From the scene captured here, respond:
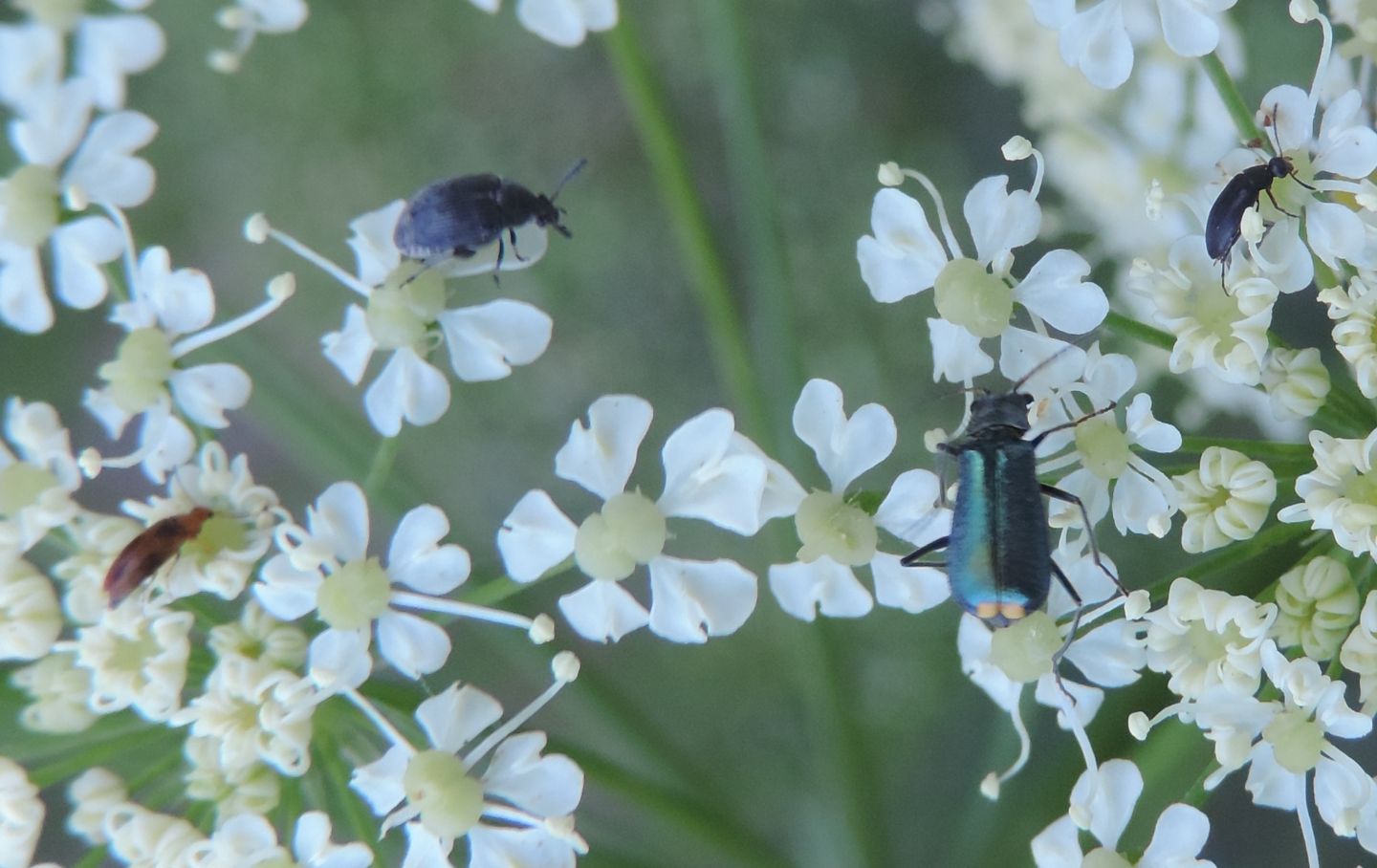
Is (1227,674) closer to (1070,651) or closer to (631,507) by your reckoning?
(1070,651)

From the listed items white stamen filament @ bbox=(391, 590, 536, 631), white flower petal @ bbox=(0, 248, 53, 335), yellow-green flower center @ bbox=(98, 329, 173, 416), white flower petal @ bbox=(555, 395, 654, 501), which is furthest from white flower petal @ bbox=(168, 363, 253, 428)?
white flower petal @ bbox=(555, 395, 654, 501)

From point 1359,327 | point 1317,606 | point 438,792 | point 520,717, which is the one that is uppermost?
point 1359,327

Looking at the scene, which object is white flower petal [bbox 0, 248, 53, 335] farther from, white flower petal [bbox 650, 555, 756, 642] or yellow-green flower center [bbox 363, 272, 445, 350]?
white flower petal [bbox 650, 555, 756, 642]

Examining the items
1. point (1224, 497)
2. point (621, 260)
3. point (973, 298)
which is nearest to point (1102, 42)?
point (973, 298)

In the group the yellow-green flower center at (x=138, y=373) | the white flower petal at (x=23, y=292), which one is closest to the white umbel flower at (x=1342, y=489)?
the yellow-green flower center at (x=138, y=373)

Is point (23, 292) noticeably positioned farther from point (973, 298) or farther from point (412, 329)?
point (973, 298)

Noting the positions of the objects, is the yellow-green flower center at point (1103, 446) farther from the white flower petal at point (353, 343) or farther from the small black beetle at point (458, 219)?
the white flower petal at point (353, 343)
